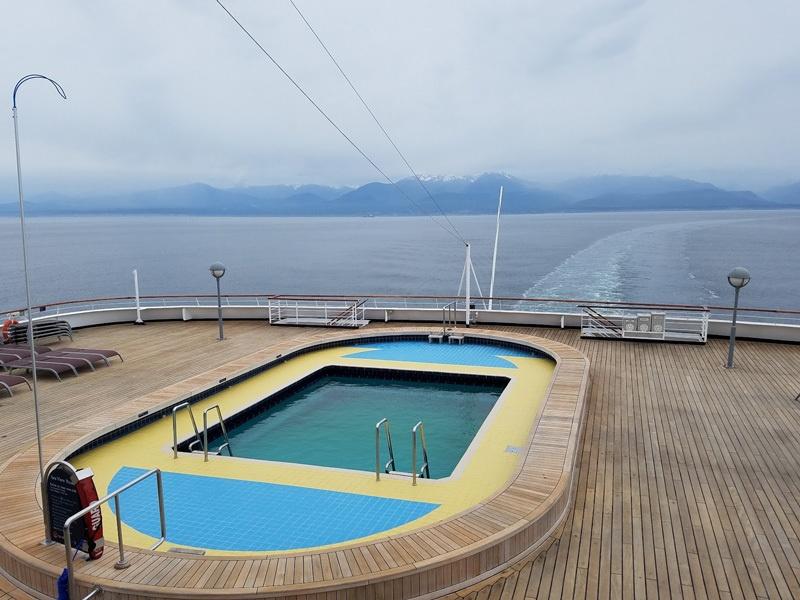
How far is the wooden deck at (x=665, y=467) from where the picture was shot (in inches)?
164

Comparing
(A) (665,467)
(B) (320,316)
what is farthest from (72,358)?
(A) (665,467)

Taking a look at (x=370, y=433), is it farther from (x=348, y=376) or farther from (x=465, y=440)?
(x=348, y=376)

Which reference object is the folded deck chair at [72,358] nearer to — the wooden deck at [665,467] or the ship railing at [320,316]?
the wooden deck at [665,467]

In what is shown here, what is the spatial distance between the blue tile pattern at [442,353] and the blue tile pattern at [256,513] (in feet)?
18.0

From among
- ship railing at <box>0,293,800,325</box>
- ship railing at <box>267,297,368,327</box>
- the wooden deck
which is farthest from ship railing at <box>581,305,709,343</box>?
ship railing at <box>267,297,368,327</box>

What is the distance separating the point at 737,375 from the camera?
9430mm

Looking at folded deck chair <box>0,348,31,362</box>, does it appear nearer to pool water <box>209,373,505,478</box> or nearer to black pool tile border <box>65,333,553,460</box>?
black pool tile border <box>65,333,553,460</box>

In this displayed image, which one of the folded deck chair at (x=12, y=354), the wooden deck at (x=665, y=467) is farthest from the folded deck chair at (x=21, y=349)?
the wooden deck at (x=665, y=467)

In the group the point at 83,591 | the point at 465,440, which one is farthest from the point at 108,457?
the point at 465,440

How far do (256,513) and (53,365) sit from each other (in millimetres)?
5943

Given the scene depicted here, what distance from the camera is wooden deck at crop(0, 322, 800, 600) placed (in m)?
4.17

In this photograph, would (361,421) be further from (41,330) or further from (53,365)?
(41,330)

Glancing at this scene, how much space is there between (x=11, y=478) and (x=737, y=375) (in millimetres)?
9920

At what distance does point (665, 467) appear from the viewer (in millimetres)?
6047
